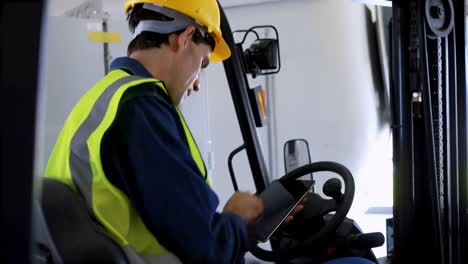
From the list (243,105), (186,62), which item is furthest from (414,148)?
(186,62)

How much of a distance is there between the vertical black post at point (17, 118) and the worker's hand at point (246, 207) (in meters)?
1.12

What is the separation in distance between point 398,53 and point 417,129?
0.30 m

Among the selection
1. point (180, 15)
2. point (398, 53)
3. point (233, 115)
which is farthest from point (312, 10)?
point (180, 15)

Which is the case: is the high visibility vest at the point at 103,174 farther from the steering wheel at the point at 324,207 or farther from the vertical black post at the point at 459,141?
the vertical black post at the point at 459,141

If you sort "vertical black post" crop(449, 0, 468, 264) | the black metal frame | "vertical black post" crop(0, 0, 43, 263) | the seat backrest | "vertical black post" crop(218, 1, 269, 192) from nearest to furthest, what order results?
"vertical black post" crop(0, 0, 43, 263) < the seat backrest < the black metal frame < "vertical black post" crop(449, 0, 468, 264) < "vertical black post" crop(218, 1, 269, 192)

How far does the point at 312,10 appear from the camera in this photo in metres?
4.92

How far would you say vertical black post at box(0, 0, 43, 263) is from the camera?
0.49 m

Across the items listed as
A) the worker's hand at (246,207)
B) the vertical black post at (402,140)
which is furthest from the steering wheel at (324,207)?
the vertical black post at (402,140)

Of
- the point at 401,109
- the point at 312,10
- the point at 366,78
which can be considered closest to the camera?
the point at 401,109

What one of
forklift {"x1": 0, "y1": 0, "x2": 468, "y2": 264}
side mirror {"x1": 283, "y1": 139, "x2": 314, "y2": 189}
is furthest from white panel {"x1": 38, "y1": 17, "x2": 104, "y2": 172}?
side mirror {"x1": 283, "y1": 139, "x2": 314, "y2": 189}

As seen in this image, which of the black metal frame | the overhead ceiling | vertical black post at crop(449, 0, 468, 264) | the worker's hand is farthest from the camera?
the overhead ceiling

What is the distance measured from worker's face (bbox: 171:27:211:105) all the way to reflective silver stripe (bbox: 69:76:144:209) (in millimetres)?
290

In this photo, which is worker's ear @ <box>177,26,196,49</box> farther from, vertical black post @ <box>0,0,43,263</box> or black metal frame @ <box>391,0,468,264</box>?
vertical black post @ <box>0,0,43,263</box>

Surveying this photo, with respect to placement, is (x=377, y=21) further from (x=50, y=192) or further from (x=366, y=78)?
(x=50, y=192)
